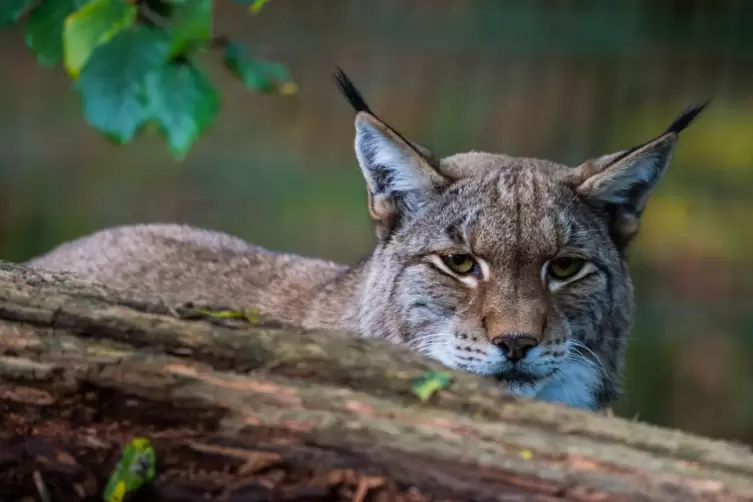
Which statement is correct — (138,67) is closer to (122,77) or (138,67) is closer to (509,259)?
(122,77)

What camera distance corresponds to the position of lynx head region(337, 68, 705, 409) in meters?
3.68

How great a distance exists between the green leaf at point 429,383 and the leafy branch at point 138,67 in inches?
32.8

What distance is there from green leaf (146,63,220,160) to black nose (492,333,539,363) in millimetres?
1461

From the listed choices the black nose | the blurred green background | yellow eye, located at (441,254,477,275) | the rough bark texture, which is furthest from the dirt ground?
the blurred green background

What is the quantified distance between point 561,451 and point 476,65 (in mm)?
5248

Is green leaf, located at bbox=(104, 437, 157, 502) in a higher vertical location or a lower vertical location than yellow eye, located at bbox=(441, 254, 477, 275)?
lower

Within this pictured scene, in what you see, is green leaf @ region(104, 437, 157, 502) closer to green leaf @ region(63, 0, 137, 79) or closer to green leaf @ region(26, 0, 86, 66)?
green leaf @ region(63, 0, 137, 79)

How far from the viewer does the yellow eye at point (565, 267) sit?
3.94 meters

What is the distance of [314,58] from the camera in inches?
279

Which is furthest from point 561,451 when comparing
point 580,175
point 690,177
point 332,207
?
point 690,177

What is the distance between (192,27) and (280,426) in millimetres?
963

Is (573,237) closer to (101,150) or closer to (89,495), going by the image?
(89,495)

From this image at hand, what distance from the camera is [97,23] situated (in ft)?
8.47

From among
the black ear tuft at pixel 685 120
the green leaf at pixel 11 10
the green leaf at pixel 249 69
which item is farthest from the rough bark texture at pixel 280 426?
the black ear tuft at pixel 685 120
